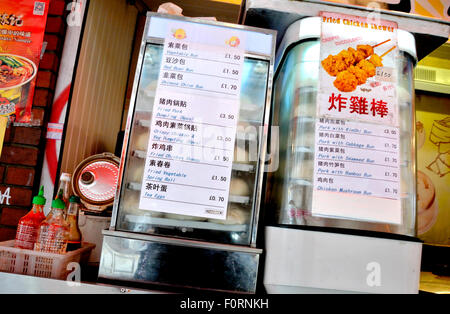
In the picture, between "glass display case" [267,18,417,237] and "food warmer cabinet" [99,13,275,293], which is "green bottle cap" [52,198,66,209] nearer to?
"food warmer cabinet" [99,13,275,293]

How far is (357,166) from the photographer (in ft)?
4.65

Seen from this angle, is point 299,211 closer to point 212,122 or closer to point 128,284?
point 212,122

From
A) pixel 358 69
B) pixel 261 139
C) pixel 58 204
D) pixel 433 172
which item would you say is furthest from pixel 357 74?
pixel 433 172

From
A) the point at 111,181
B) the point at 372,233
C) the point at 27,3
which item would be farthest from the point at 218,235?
the point at 27,3

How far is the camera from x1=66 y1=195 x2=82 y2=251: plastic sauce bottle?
1562 mm

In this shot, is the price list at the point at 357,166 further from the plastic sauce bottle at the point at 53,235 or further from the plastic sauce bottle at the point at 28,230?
the plastic sauce bottle at the point at 28,230

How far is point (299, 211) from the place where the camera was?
1426mm

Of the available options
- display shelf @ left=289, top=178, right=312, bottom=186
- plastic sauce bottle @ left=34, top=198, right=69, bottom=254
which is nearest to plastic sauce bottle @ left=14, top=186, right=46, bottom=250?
plastic sauce bottle @ left=34, top=198, right=69, bottom=254

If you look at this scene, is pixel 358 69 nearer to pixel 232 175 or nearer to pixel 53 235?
pixel 232 175

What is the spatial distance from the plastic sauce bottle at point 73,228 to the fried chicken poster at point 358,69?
4.48ft

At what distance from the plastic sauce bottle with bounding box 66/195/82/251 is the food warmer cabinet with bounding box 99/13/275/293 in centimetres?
35

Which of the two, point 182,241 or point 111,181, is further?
point 111,181

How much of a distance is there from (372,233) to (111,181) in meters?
1.64
